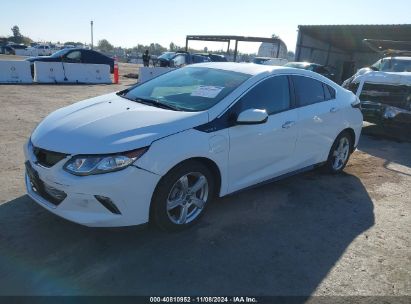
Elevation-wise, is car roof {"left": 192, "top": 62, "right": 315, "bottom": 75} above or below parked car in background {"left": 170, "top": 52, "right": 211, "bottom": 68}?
above

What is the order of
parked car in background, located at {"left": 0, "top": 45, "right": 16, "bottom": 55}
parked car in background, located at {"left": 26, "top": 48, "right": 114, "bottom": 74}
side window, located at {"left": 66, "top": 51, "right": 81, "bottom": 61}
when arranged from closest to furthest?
1. parked car in background, located at {"left": 26, "top": 48, "right": 114, "bottom": 74}
2. side window, located at {"left": 66, "top": 51, "right": 81, "bottom": 61}
3. parked car in background, located at {"left": 0, "top": 45, "right": 16, "bottom": 55}

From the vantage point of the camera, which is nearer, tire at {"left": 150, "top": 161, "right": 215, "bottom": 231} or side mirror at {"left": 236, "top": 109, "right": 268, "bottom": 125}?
tire at {"left": 150, "top": 161, "right": 215, "bottom": 231}

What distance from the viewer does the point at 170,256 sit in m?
3.37

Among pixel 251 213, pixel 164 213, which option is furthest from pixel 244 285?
pixel 251 213

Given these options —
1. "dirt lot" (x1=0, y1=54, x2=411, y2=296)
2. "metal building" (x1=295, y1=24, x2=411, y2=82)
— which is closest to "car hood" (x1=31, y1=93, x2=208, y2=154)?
"dirt lot" (x1=0, y1=54, x2=411, y2=296)

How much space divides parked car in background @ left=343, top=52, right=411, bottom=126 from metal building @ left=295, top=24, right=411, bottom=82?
630 inches

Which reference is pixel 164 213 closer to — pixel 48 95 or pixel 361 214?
pixel 361 214

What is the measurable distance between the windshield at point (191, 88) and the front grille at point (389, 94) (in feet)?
18.8

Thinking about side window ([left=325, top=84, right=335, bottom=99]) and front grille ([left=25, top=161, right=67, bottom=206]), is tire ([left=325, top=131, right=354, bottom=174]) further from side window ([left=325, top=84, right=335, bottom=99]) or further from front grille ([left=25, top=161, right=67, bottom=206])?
front grille ([left=25, top=161, right=67, bottom=206])

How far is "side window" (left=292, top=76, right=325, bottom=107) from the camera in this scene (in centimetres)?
481

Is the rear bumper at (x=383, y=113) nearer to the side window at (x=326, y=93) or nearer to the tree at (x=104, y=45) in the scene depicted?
the side window at (x=326, y=93)

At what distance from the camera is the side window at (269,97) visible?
4125 mm

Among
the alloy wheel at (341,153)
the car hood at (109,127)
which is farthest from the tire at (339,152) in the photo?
the car hood at (109,127)

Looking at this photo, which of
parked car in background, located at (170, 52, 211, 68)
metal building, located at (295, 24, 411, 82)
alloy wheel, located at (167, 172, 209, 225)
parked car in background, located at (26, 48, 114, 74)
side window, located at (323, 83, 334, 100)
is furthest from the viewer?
parked car in background, located at (170, 52, 211, 68)
